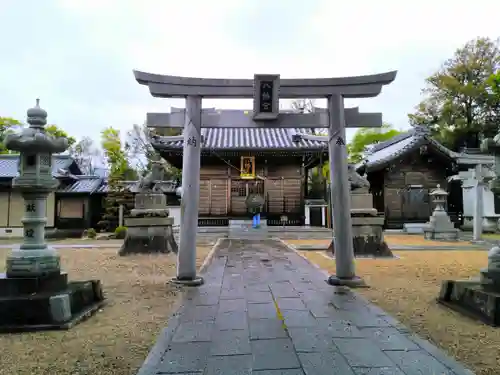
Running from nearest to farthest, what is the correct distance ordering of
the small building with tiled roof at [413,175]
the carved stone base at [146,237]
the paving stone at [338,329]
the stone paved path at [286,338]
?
the stone paved path at [286,338] → the paving stone at [338,329] → the carved stone base at [146,237] → the small building with tiled roof at [413,175]

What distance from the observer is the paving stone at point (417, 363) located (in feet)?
9.46

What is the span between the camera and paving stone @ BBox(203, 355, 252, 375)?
2.84m

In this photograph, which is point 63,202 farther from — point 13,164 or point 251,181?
point 251,181

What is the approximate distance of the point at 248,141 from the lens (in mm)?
19125

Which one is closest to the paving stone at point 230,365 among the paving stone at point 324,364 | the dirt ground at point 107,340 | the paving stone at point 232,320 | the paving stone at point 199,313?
the paving stone at point 324,364

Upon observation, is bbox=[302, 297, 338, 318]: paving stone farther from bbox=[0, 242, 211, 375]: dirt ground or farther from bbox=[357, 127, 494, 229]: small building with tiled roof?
bbox=[357, 127, 494, 229]: small building with tiled roof

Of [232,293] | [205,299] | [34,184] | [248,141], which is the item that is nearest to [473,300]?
[232,293]

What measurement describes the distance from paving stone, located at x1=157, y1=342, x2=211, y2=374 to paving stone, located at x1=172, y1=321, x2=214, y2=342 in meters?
0.14

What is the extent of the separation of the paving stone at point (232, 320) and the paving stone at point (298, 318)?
492mm

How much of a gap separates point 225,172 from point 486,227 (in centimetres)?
1473

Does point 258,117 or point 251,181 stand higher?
point 258,117

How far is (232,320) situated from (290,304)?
1.07 meters

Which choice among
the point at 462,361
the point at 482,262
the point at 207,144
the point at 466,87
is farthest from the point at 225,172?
the point at 466,87

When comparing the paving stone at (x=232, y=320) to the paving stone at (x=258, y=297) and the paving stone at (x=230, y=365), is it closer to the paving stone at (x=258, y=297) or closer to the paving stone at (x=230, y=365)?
the paving stone at (x=258, y=297)
